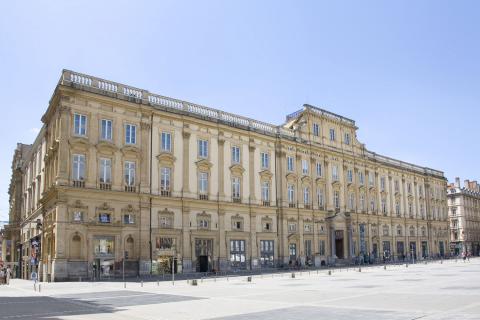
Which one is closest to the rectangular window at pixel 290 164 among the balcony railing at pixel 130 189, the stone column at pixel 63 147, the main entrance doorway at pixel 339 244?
the main entrance doorway at pixel 339 244

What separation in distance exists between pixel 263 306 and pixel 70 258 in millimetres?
28935

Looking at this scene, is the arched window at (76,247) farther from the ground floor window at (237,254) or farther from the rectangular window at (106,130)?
the ground floor window at (237,254)

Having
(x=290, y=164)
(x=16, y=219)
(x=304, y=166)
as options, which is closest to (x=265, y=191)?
(x=290, y=164)

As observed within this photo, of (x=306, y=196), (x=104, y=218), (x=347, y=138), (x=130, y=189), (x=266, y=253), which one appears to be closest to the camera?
(x=104, y=218)

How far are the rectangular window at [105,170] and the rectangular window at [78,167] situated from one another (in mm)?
1893

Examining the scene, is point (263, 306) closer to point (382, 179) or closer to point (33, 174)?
point (33, 174)

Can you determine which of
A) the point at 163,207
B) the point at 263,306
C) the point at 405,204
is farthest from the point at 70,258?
the point at 405,204

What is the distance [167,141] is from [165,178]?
13.8 feet

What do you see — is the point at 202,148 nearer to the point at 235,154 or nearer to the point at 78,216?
the point at 235,154

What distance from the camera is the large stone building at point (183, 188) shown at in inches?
1869

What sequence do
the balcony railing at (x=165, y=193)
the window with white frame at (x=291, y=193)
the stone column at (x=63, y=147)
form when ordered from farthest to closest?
1. the window with white frame at (x=291, y=193)
2. the balcony railing at (x=165, y=193)
3. the stone column at (x=63, y=147)

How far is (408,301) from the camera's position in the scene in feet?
72.9

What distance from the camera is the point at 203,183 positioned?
58031 mm

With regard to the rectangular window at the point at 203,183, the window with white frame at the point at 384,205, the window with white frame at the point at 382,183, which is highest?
the window with white frame at the point at 382,183
